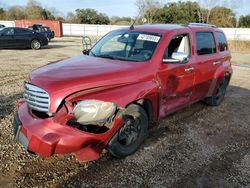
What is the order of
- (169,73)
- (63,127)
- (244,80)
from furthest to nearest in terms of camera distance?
(244,80)
(169,73)
(63,127)

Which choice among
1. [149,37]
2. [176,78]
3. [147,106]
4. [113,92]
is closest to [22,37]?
[149,37]

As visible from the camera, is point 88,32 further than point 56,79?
Yes

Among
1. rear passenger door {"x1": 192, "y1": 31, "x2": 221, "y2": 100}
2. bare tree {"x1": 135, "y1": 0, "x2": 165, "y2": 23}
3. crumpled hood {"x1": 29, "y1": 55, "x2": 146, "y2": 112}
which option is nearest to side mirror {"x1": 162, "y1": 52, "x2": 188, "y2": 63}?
crumpled hood {"x1": 29, "y1": 55, "x2": 146, "y2": 112}

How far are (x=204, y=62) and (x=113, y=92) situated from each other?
8.77 ft

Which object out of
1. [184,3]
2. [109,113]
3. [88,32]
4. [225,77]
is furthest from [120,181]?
[184,3]

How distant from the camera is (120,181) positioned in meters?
3.50

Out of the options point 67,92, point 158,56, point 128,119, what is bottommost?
point 128,119

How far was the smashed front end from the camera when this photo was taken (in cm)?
325

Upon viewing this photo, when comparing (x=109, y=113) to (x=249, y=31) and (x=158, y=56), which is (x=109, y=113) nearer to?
(x=158, y=56)

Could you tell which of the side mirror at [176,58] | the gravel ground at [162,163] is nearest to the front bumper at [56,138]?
the gravel ground at [162,163]

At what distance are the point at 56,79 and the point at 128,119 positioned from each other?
112 cm

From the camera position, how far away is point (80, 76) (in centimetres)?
365

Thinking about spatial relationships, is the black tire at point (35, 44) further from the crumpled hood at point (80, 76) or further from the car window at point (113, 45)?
the crumpled hood at point (80, 76)

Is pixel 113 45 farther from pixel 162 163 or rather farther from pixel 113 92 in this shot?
pixel 162 163
